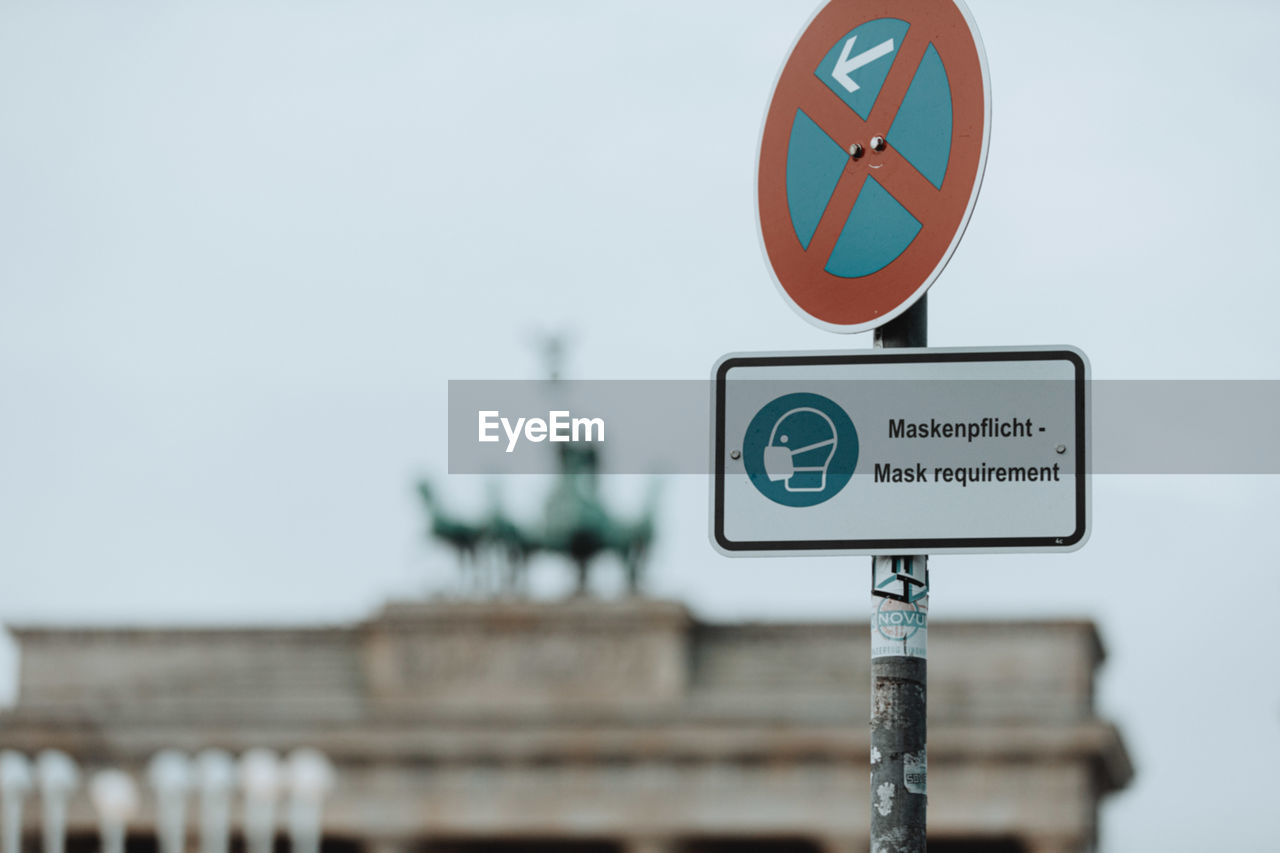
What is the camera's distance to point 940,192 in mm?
3707

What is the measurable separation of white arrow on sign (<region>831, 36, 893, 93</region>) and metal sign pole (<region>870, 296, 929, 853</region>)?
0.84 m

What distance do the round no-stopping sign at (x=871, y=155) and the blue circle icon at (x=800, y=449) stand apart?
156 millimetres

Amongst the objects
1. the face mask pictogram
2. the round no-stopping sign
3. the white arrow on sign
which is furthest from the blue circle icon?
the white arrow on sign

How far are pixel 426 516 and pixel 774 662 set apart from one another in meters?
8.12

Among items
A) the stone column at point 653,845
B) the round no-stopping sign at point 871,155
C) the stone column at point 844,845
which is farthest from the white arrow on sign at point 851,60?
the stone column at point 653,845

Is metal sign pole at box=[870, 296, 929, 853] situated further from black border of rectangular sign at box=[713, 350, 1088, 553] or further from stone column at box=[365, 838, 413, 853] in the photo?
stone column at box=[365, 838, 413, 853]

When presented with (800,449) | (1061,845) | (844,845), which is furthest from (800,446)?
(1061,845)

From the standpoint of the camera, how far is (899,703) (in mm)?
3535

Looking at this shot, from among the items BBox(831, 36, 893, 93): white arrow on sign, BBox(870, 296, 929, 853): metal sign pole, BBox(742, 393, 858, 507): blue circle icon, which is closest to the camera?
BBox(870, 296, 929, 853): metal sign pole

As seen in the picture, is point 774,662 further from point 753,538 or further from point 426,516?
point 753,538

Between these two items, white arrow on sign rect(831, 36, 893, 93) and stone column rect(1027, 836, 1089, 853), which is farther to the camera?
stone column rect(1027, 836, 1089, 853)

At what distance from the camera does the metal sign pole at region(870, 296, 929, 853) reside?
3.49 m

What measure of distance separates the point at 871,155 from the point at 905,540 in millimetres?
674

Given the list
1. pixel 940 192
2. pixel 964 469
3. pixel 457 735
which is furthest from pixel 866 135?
pixel 457 735
